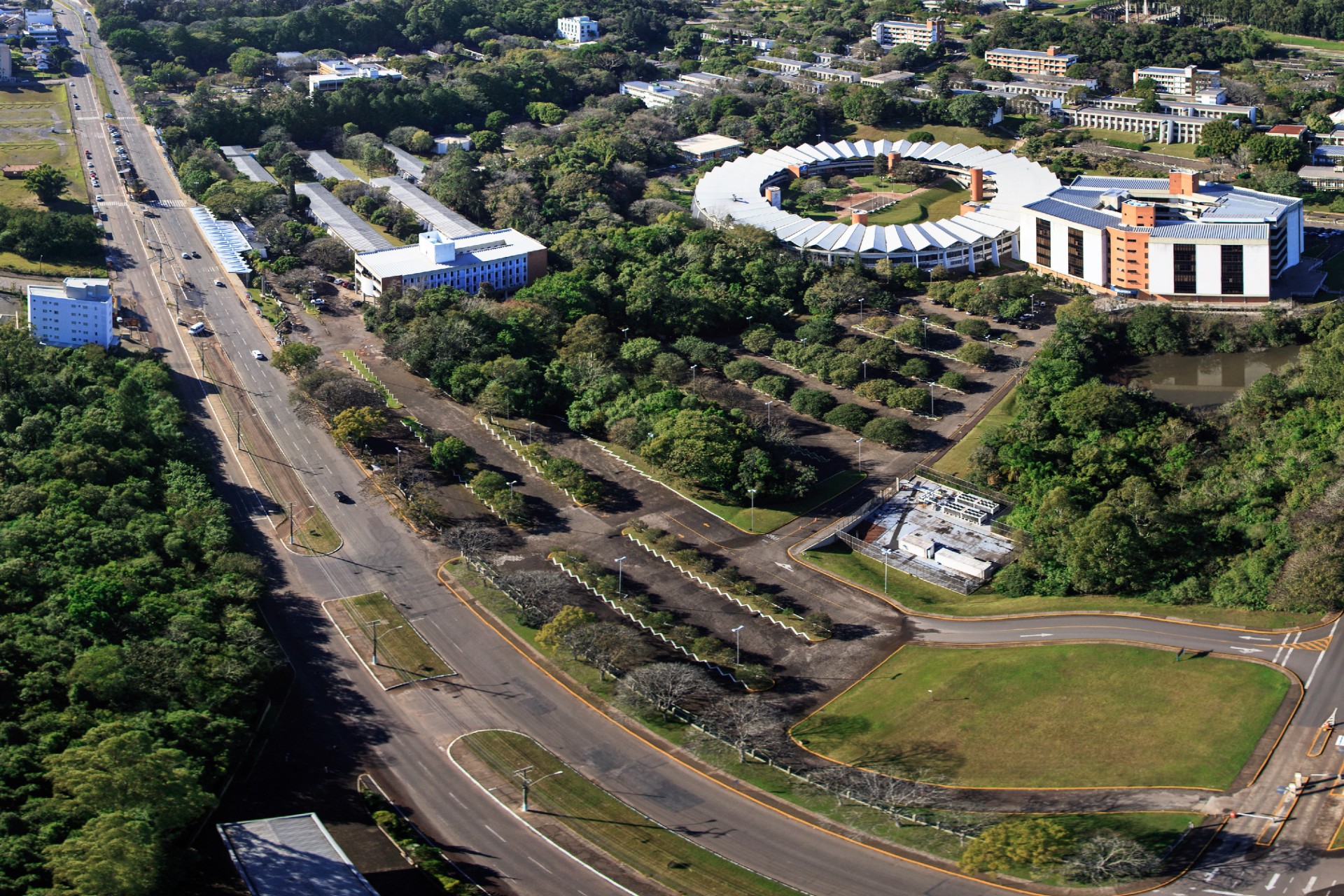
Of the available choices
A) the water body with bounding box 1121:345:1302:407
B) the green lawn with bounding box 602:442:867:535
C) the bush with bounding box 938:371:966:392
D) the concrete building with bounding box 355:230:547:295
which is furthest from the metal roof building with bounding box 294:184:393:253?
the water body with bounding box 1121:345:1302:407

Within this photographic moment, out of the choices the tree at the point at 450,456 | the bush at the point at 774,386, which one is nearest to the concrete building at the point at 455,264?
the tree at the point at 450,456

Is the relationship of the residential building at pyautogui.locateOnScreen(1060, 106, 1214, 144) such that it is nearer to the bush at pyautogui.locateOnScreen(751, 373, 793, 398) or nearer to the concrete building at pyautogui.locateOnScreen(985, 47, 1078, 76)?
the concrete building at pyautogui.locateOnScreen(985, 47, 1078, 76)

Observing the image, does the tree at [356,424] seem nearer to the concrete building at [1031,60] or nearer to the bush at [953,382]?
the bush at [953,382]

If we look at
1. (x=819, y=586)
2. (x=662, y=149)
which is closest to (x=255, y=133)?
(x=662, y=149)

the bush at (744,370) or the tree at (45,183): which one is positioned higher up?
the tree at (45,183)

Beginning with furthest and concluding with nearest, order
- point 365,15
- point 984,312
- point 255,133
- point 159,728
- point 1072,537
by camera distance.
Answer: point 365,15
point 255,133
point 984,312
point 1072,537
point 159,728

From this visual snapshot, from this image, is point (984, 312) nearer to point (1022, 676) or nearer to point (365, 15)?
→ point (1022, 676)

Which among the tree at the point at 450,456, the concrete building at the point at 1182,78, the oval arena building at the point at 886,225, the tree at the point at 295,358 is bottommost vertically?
the tree at the point at 450,456
